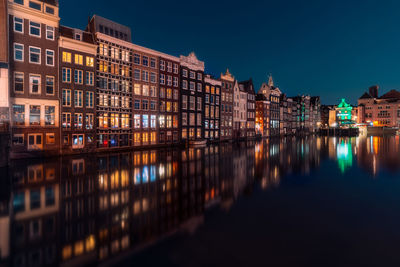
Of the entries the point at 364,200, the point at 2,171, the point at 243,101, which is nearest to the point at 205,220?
the point at 364,200

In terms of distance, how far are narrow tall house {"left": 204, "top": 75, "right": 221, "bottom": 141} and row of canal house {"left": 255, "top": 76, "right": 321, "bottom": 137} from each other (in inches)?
1122

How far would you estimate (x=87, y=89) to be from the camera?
38750 millimetres

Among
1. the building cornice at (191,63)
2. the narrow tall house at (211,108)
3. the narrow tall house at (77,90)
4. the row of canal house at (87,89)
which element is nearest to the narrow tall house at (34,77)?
the row of canal house at (87,89)

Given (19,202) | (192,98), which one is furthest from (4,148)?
(192,98)

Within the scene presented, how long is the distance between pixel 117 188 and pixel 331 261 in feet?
45.3

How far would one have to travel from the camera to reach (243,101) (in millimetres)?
81812

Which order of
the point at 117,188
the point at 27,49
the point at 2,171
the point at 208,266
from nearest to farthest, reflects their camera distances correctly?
the point at 208,266 < the point at 117,188 < the point at 2,171 < the point at 27,49

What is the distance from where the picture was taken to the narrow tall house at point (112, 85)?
134ft

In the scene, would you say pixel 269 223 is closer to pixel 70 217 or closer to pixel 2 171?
pixel 70 217

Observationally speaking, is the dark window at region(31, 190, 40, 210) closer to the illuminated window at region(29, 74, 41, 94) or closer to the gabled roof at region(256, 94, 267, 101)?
the illuminated window at region(29, 74, 41, 94)

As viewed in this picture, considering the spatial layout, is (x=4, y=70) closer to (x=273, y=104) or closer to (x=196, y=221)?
(x=196, y=221)

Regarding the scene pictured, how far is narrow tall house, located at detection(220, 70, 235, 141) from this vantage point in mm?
72000

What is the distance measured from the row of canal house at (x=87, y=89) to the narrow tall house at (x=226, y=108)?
1200 cm

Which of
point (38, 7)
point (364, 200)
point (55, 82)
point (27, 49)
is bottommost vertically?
point (364, 200)
